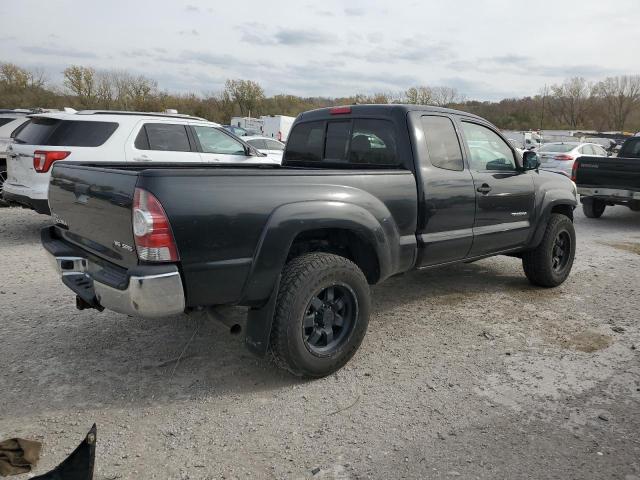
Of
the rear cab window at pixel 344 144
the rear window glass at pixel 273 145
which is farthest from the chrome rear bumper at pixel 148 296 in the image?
the rear window glass at pixel 273 145

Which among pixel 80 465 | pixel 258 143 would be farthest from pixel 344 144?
pixel 258 143

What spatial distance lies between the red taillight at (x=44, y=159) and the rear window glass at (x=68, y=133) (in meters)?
0.15

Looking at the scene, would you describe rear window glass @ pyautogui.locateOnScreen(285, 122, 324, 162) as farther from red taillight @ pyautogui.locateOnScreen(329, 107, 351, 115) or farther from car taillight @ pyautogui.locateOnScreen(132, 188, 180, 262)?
car taillight @ pyautogui.locateOnScreen(132, 188, 180, 262)

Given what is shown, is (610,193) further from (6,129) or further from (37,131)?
(6,129)

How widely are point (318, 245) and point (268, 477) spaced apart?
1640 millimetres

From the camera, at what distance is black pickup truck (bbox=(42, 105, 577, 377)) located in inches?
110

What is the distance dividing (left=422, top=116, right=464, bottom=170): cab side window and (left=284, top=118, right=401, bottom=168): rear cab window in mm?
301

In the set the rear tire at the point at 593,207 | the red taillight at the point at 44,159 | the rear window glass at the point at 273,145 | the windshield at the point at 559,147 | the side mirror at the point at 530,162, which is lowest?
the rear tire at the point at 593,207

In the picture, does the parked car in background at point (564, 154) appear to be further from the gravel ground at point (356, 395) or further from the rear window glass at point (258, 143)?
the gravel ground at point (356, 395)

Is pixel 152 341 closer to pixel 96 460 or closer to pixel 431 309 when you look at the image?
pixel 96 460

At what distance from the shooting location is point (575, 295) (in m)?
→ 5.48

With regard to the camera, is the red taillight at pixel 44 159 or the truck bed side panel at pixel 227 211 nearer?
the truck bed side panel at pixel 227 211

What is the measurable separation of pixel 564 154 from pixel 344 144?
14.5 metres

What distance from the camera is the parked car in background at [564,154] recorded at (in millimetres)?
16547
